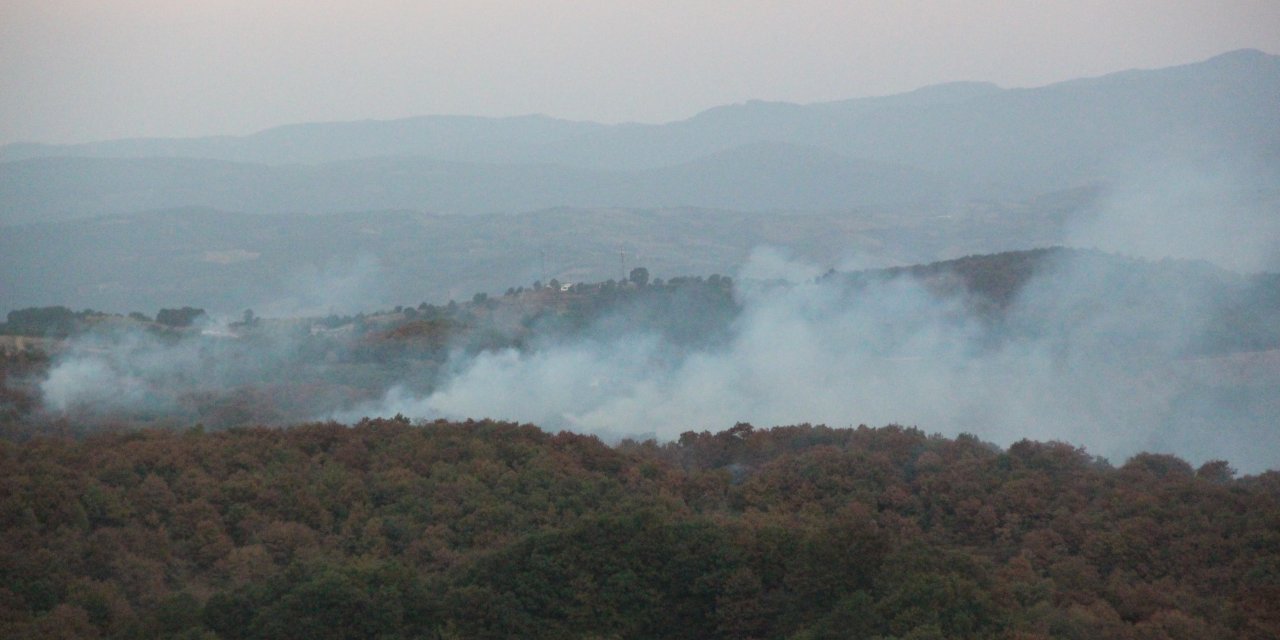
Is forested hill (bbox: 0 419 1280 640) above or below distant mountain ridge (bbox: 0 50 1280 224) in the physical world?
below

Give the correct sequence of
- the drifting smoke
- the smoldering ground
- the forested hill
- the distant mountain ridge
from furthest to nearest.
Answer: the distant mountain ridge < the drifting smoke < the smoldering ground < the forested hill

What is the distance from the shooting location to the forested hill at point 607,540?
1566 centimetres

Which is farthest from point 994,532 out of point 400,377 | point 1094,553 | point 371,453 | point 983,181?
point 983,181

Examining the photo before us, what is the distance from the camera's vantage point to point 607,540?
17609 millimetres

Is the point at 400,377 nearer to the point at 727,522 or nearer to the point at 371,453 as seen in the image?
the point at 371,453

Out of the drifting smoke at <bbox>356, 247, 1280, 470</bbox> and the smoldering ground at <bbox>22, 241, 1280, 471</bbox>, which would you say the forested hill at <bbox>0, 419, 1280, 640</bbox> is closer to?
the smoldering ground at <bbox>22, 241, 1280, 471</bbox>

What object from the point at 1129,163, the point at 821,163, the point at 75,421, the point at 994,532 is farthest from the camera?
the point at 821,163

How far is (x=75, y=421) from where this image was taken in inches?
1199

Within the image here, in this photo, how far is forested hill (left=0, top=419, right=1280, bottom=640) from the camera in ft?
51.4

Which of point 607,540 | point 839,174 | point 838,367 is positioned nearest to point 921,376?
point 838,367

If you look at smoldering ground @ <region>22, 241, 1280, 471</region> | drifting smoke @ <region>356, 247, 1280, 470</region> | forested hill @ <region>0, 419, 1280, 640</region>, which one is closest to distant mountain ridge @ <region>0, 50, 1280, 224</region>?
smoldering ground @ <region>22, 241, 1280, 471</region>

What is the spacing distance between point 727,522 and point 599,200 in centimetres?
17448

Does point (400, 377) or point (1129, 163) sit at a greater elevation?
point (1129, 163)

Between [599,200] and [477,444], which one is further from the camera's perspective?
[599,200]
